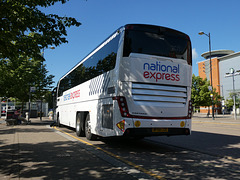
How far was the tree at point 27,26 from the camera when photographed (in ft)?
22.1

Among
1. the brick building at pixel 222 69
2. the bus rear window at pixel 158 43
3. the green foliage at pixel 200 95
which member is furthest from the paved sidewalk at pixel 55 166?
the brick building at pixel 222 69

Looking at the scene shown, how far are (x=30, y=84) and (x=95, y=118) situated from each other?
1748 cm

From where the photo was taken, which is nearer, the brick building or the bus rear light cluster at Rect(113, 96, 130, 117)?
the bus rear light cluster at Rect(113, 96, 130, 117)

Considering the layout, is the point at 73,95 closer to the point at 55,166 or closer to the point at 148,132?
the point at 148,132

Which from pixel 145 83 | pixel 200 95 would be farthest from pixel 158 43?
pixel 200 95

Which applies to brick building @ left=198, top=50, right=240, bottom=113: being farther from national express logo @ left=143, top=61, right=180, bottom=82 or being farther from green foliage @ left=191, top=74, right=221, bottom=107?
national express logo @ left=143, top=61, right=180, bottom=82

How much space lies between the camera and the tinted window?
24.8 feet

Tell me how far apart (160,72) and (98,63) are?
9.46 ft

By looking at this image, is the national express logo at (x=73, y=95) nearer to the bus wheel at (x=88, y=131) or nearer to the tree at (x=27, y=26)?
the bus wheel at (x=88, y=131)

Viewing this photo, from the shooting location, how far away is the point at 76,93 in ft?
38.7

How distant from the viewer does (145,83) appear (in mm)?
6965

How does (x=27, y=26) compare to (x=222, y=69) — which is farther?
(x=222, y=69)

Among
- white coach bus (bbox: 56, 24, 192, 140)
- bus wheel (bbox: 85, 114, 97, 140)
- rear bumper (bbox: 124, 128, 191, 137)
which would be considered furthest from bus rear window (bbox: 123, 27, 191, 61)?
bus wheel (bbox: 85, 114, 97, 140)

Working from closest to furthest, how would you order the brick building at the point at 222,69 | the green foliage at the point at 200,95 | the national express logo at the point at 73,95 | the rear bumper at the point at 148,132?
1. the rear bumper at the point at 148,132
2. the national express logo at the point at 73,95
3. the green foliage at the point at 200,95
4. the brick building at the point at 222,69
